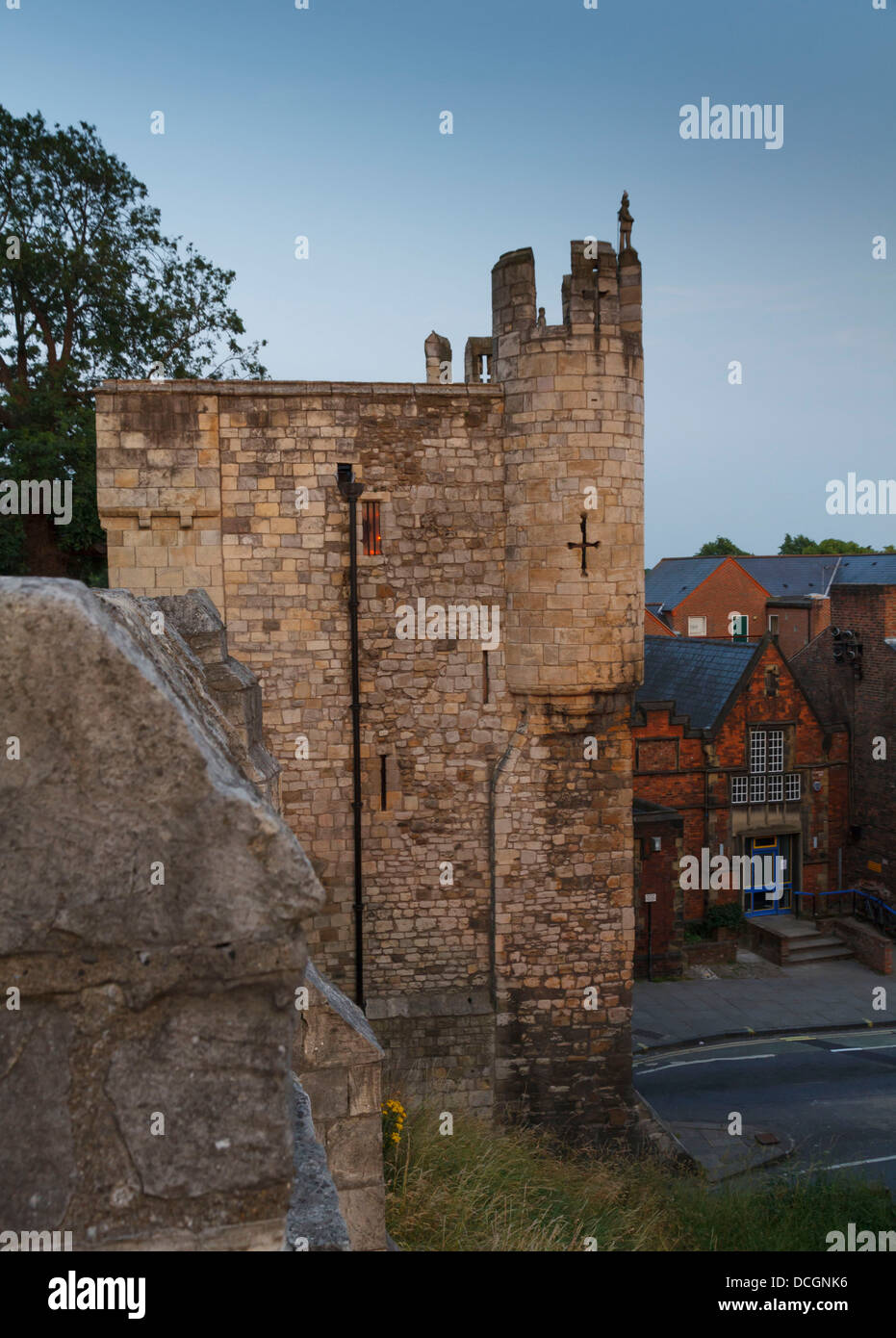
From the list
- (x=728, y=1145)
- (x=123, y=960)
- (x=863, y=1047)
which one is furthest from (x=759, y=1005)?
(x=123, y=960)

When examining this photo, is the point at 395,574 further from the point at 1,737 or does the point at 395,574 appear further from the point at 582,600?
the point at 1,737

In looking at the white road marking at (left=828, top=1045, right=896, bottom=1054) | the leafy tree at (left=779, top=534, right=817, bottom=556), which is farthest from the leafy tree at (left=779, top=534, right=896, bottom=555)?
the white road marking at (left=828, top=1045, right=896, bottom=1054)

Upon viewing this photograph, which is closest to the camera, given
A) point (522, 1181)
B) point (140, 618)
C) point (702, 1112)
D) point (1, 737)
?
point (1, 737)

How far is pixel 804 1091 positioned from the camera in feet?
55.2

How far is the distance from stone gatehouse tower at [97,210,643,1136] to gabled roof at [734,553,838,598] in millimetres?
39333

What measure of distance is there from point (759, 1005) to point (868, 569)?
27.8 meters

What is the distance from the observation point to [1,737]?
1388 millimetres

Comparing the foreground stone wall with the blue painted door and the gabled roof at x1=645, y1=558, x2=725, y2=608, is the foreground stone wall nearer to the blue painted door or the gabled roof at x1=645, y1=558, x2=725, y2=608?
the blue painted door

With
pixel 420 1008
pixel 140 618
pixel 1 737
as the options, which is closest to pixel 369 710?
pixel 420 1008

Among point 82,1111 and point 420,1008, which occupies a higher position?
point 82,1111

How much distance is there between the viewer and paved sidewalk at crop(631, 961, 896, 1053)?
19641 millimetres

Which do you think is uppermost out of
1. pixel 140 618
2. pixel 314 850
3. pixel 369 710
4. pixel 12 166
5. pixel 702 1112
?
pixel 12 166
